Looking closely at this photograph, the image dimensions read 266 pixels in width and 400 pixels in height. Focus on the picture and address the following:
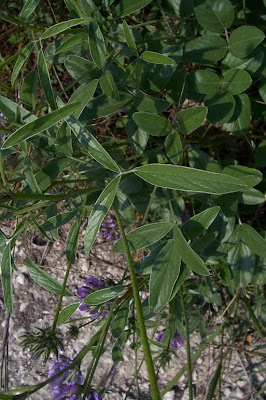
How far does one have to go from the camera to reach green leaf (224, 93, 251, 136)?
1244 mm

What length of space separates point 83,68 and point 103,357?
49.0 inches

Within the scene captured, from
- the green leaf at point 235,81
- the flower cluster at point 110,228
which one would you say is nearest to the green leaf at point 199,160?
the green leaf at point 235,81

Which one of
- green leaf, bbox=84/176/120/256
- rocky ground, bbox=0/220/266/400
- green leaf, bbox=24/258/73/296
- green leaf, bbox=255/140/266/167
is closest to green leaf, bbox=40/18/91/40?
green leaf, bbox=84/176/120/256

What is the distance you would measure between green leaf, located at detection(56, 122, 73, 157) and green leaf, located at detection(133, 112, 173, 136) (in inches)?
5.8

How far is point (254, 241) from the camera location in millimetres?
1281

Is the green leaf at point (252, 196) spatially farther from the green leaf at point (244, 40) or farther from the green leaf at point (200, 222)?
the green leaf at point (244, 40)

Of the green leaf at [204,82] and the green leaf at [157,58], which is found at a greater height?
the green leaf at [157,58]

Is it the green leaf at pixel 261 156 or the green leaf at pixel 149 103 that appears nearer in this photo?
the green leaf at pixel 149 103

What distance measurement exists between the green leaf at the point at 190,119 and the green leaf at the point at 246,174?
0.16 meters

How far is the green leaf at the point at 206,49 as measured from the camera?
1218mm

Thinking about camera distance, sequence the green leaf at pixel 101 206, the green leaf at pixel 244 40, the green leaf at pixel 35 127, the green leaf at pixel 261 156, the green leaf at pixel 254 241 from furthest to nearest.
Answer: the green leaf at pixel 261 156
the green leaf at pixel 254 241
the green leaf at pixel 244 40
the green leaf at pixel 101 206
the green leaf at pixel 35 127

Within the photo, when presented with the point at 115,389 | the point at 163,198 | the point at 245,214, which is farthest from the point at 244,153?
the point at 115,389

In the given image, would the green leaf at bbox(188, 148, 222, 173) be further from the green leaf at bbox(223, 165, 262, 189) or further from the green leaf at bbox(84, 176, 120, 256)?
the green leaf at bbox(84, 176, 120, 256)

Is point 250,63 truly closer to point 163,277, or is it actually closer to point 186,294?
point 163,277
